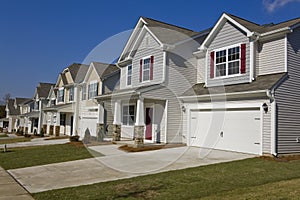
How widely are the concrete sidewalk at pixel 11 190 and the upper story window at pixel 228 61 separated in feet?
39.5

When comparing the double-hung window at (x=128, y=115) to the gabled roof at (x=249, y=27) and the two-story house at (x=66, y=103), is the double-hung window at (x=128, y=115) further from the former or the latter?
the two-story house at (x=66, y=103)

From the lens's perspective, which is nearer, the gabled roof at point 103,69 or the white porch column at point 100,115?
the white porch column at point 100,115

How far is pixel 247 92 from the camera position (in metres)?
13.7

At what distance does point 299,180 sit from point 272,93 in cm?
511

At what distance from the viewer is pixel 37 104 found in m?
48.3

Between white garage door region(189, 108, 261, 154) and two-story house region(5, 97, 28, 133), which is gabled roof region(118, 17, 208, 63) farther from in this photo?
two-story house region(5, 97, 28, 133)

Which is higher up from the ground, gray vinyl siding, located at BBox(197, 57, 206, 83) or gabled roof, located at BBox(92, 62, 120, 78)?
gabled roof, located at BBox(92, 62, 120, 78)

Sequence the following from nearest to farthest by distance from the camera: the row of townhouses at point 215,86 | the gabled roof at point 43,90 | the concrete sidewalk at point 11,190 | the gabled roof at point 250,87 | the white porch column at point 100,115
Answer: the concrete sidewalk at point 11,190 → the gabled roof at point 250,87 → the row of townhouses at point 215,86 → the white porch column at point 100,115 → the gabled roof at point 43,90

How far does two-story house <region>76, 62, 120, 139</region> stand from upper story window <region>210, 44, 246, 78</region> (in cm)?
1194

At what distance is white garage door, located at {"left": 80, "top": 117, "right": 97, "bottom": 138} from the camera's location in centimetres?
2617

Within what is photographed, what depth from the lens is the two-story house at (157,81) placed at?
1816cm

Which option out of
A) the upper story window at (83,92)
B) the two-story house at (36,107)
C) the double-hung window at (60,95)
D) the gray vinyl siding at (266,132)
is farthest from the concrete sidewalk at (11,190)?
the two-story house at (36,107)

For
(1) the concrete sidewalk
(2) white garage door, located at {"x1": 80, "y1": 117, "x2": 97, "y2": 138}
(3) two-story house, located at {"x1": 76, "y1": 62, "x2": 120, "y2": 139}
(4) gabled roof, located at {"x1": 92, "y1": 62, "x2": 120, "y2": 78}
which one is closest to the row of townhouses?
(2) white garage door, located at {"x1": 80, "y1": 117, "x2": 97, "y2": 138}

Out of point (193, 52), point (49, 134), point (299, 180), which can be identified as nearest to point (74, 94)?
point (49, 134)
